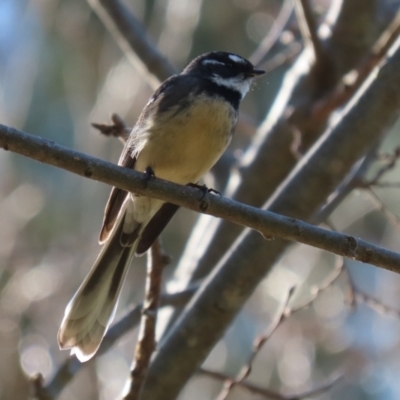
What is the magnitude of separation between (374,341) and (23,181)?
4.03 m

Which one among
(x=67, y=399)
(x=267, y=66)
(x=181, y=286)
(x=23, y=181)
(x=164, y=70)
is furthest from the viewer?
(x=23, y=181)

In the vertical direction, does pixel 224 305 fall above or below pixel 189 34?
below

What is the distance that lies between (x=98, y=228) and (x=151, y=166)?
12.4 feet

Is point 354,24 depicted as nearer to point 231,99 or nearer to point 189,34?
point 231,99

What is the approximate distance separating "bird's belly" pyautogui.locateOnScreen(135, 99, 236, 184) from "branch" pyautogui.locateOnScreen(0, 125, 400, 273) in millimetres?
906

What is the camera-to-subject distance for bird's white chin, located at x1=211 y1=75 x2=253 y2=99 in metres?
4.39

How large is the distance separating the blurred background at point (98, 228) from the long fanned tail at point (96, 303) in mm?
2461

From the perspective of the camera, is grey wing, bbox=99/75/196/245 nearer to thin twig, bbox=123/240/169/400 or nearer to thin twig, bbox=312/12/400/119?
thin twig, bbox=123/240/169/400

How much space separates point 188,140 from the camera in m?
3.90

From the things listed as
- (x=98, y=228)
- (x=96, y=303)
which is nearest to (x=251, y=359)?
(x=96, y=303)

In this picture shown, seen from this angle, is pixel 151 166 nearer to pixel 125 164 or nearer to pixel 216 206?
pixel 125 164

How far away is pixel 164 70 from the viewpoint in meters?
5.09

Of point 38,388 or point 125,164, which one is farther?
point 125,164

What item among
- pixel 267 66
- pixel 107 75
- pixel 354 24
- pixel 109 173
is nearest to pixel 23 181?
pixel 107 75
